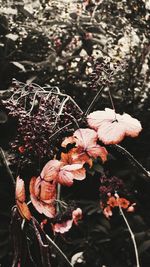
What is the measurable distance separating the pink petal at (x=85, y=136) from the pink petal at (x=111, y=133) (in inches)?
2.2

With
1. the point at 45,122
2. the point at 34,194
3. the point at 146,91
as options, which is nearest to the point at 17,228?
the point at 34,194

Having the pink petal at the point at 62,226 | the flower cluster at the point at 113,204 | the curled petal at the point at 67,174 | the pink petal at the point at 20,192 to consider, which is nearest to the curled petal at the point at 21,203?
the pink petal at the point at 20,192

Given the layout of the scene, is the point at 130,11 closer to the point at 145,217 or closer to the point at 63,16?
the point at 63,16

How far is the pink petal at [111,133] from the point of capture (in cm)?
86

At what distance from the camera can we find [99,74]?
3.45ft

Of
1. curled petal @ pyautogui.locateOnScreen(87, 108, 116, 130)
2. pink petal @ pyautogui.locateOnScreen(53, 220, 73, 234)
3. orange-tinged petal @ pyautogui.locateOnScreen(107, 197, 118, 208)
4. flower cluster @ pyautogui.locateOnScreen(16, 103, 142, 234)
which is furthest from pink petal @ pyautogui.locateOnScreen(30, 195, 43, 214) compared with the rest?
orange-tinged petal @ pyautogui.locateOnScreen(107, 197, 118, 208)

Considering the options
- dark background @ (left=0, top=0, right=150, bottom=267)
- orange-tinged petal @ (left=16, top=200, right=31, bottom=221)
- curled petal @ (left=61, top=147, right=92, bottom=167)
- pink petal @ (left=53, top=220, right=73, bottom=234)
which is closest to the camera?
orange-tinged petal @ (left=16, top=200, right=31, bottom=221)

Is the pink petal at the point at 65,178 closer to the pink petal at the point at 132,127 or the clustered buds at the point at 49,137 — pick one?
the clustered buds at the point at 49,137

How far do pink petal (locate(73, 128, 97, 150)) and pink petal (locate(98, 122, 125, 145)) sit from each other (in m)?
0.06

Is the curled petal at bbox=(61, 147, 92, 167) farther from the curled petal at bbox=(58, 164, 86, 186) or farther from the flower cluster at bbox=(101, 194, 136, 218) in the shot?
the flower cluster at bbox=(101, 194, 136, 218)

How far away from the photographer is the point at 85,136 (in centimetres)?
95

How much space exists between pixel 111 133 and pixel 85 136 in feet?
0.32

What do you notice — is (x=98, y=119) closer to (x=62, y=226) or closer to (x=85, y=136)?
(x=85, y=136)

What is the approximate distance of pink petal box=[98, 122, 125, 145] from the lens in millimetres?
857
